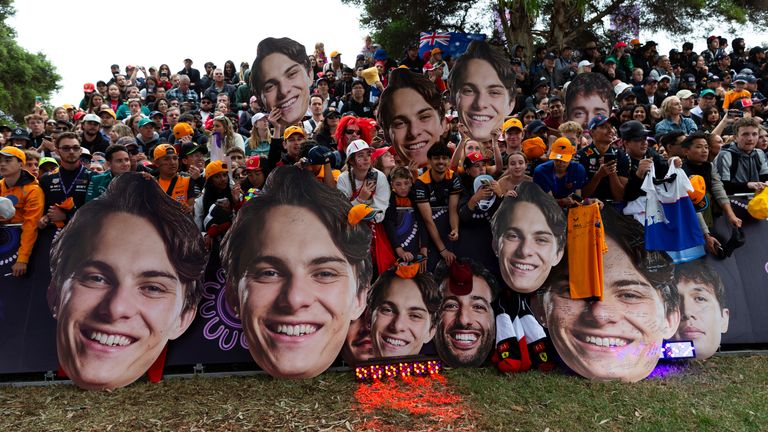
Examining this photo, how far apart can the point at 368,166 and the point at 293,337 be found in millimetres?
1868

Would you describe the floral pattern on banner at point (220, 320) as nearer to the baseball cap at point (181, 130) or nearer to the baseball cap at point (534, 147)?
the baseball cap at point (181, 130)

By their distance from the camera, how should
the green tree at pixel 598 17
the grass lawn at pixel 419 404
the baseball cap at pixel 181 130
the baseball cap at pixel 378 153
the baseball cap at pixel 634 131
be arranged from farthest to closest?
the green tree at pixel 598 17
the baseball cap at pixel 181 130
the baseball cap at pixel 378 153
the baseball cap at pixel 634 131
the grass lawn at pixel 419 404

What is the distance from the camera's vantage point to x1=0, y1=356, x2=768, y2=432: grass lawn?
184 inches

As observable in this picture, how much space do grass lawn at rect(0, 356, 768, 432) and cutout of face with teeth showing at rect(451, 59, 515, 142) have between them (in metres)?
2.89

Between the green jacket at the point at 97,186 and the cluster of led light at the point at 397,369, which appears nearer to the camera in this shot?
the cluster of led light at the point at 397,369

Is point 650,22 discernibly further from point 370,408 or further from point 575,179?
point 370,408

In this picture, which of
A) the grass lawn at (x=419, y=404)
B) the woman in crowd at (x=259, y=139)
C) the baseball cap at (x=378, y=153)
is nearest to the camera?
the grass lawn at (x=419, y=404)

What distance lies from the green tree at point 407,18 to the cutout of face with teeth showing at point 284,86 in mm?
14747

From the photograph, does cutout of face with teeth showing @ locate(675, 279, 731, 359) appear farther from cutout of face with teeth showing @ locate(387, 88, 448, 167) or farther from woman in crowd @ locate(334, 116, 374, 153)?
woman in crowd @ locate(334, 116, 374, 153)

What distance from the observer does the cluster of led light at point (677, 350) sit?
598 centimetres

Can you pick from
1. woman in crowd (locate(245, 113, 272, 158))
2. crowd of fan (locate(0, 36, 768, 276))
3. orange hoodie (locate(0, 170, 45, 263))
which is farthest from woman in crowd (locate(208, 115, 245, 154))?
orange hoodie (locate(0, 170, 45, 263))

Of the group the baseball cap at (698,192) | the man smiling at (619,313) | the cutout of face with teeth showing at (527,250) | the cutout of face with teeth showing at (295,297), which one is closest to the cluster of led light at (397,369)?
the cutout of face with teeth showing at (295,297)

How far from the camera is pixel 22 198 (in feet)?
19.9

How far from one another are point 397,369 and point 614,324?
7.48 feet
